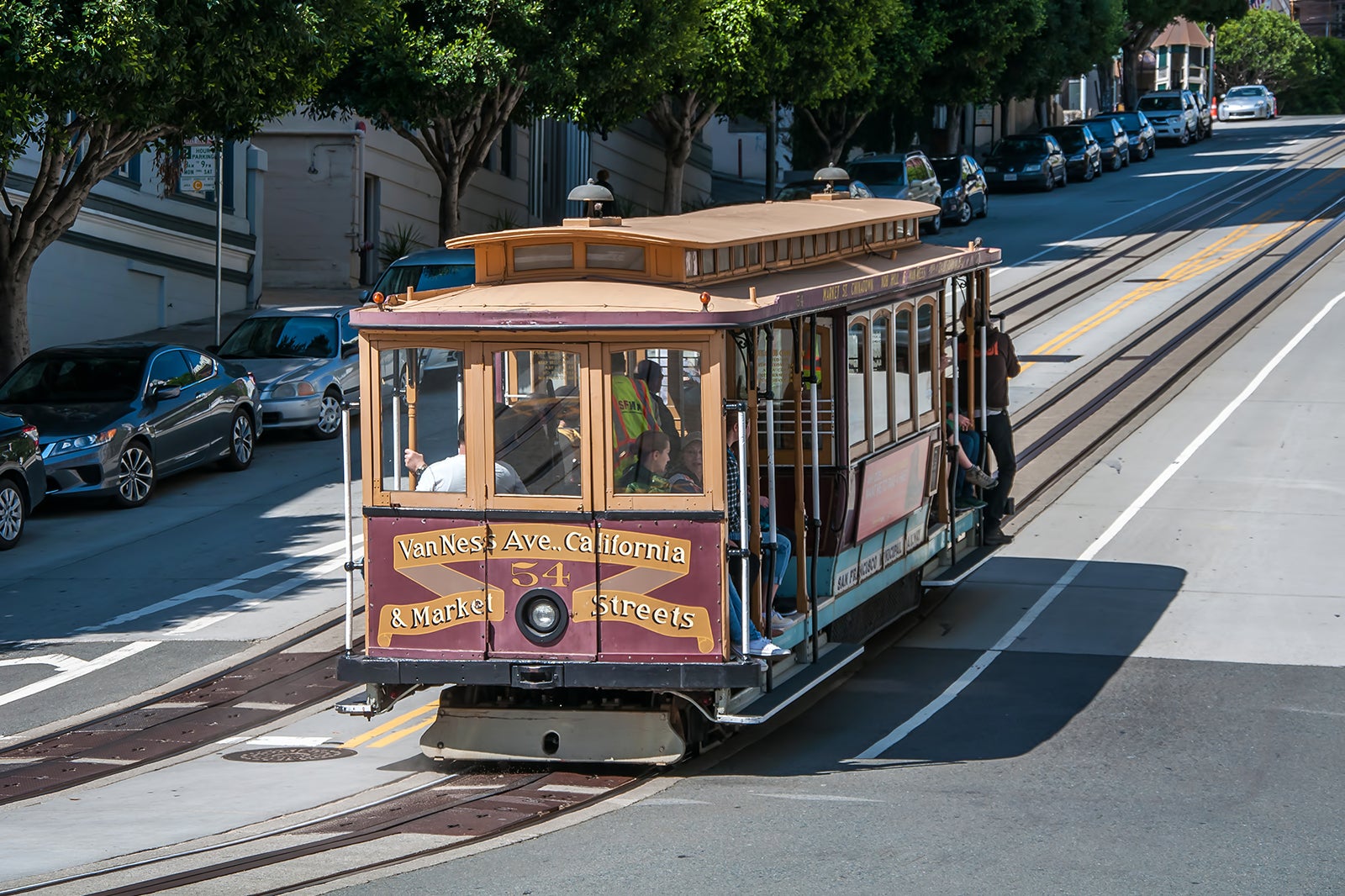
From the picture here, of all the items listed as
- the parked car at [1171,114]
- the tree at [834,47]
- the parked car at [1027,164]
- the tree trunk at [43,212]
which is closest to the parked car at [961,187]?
the tree at [834,47]

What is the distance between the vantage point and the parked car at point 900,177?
35125 millimetres

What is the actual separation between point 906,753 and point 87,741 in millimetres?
4880

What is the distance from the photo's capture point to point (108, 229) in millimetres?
27484

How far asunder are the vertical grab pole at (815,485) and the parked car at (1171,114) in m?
54.1

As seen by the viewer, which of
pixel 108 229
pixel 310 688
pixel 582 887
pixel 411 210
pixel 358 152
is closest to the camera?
pixel 582 887

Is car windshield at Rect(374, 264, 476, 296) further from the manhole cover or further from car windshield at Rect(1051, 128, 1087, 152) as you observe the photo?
car windshield at Rect(1051, 128, 1087, 152)

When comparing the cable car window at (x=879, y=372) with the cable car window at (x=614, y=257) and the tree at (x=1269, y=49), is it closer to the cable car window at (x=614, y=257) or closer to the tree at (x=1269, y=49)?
the cable car window at (x=614, y=257)

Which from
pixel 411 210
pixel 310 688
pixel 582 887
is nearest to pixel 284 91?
pixel 310 688

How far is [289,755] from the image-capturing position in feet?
33.1

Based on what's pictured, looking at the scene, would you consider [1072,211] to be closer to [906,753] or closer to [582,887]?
[906,753]

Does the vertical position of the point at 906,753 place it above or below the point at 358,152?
below

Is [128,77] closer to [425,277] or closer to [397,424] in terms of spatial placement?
[425,277]

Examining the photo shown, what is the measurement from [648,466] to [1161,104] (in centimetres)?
5754

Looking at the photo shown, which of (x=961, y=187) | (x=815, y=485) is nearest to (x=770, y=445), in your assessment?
(x=815, y=485)
